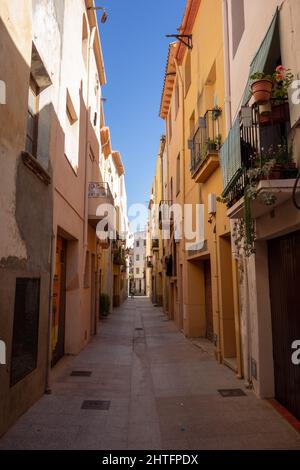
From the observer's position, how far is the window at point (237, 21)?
8.09m

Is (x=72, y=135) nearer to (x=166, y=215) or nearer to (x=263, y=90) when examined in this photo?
(x=263, y=90)

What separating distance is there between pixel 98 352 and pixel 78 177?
4798mm

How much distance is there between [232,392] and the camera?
6605 millimetres

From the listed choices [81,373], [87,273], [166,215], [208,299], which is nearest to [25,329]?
[81,373]

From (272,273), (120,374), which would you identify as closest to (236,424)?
(272,273)

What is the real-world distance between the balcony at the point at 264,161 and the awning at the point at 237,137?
0.09 m

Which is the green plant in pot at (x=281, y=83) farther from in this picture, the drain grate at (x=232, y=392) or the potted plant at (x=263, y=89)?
the drain grate at (x=232, y=392)

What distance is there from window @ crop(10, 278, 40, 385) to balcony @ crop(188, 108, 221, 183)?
16.8 feet

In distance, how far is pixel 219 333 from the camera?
30.0 feet

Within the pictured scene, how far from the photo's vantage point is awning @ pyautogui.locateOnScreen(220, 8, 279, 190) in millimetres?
5434

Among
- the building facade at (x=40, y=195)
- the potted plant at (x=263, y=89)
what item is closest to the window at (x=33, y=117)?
the building facade at (x=40, y=195)

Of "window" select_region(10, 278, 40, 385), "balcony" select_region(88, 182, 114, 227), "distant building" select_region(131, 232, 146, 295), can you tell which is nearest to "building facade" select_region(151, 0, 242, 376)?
"balcony" select_region(88, 182, 114, 227)

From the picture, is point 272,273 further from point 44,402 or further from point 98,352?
point 98,352

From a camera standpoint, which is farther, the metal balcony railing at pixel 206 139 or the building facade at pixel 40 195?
the metal balcony railing at pixel 206 139
